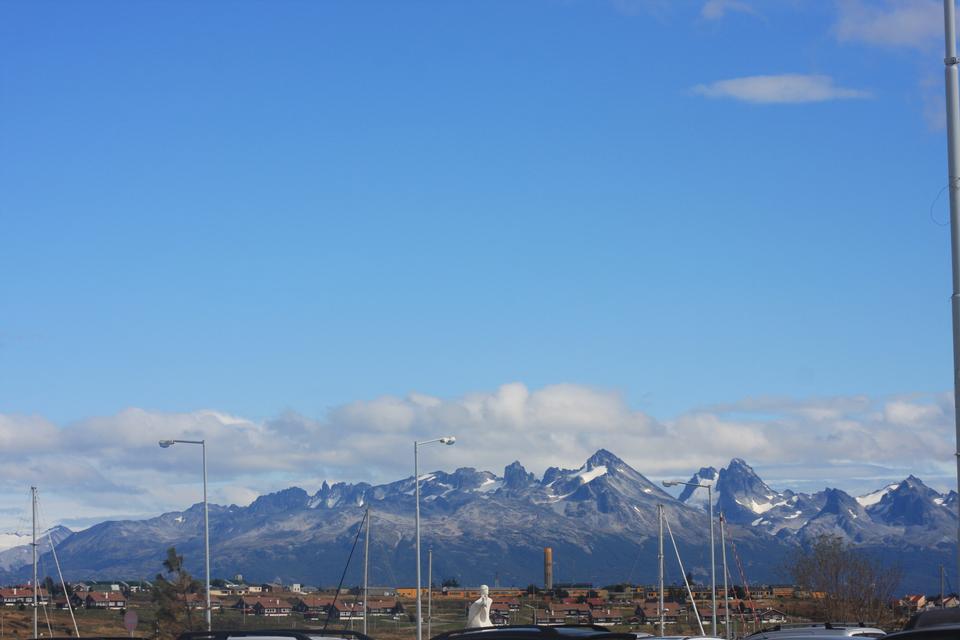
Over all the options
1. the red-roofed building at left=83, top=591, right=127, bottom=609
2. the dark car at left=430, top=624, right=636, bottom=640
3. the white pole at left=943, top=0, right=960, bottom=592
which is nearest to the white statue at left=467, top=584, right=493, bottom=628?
the white pole at left=943, top=0, right=960, bottom=592

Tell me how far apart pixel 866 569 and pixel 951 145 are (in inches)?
2113

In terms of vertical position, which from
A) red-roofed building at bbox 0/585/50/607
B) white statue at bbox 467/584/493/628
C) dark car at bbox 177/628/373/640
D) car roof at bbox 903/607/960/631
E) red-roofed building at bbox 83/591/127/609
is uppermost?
dark car at bbox 177/628/373/640

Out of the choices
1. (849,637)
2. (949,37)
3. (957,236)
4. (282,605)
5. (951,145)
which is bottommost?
(282,605)

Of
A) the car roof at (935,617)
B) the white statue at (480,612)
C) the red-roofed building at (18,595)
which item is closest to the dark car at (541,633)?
the car roof at (935,617)

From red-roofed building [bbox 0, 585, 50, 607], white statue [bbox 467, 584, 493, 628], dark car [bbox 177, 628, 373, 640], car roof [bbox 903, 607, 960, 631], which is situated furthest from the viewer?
red-roofed building [bbox 0, 585, 50, 607]

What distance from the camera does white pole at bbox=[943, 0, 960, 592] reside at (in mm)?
18609

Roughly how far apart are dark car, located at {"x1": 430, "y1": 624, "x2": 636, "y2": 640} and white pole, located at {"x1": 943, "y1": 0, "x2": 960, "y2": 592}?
327 inches

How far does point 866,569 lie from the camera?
2768 inches

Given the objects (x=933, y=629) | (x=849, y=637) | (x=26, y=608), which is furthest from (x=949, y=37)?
(x=26, y=608)

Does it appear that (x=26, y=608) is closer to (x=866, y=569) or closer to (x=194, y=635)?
(x=866, y=569)

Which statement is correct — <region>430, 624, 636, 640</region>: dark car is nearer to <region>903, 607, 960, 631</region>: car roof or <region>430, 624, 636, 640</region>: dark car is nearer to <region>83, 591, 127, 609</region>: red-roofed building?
<region>903, 607, 960, 631</region>: car roof

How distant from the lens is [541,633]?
36.1 ft

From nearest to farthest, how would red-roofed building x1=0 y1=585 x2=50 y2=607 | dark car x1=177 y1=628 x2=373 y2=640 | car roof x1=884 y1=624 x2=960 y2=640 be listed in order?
car roof x1=884 y1=624 x2=960 y2=640, dark car x1=177 y1=628 x2=373 y2=640, red-roofed building x1=0 y1=585 x2=50 y2=607

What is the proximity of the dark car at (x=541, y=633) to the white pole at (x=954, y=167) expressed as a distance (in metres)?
8.30
